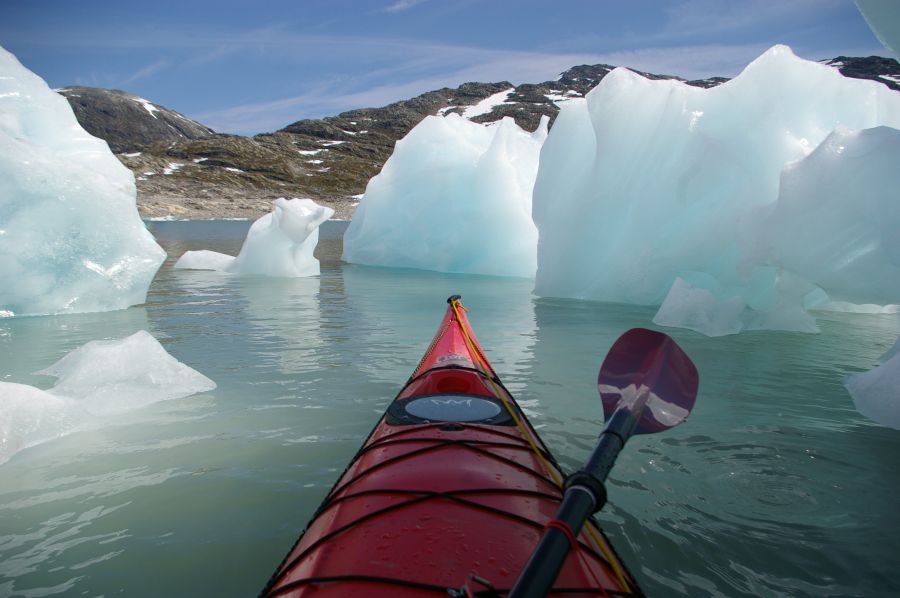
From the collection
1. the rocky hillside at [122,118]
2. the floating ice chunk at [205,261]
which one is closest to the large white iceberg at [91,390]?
the floating ice chunk at [205,261]

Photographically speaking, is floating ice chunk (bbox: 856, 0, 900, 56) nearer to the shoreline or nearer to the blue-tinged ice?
the blue-tinged ice

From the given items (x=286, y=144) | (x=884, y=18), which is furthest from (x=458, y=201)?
(x=286, y=144)

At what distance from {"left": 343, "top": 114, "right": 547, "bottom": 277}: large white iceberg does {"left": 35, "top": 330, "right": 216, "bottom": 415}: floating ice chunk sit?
10.3 meters

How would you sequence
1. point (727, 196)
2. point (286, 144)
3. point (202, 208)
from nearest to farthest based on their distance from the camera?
point (727, 196)
point (202, 208)
point (286, 144)

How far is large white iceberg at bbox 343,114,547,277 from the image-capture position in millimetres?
15109

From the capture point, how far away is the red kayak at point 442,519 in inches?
71.3

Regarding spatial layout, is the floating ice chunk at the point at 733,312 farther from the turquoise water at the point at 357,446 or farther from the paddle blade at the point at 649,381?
the paddle blade at the point at 649,381

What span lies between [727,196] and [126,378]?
806 centimetres

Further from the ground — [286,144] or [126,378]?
[286,144]

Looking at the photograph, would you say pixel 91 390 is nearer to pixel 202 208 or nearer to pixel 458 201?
pixel 458 201

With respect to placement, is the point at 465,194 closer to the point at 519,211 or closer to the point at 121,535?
the point at 519,211

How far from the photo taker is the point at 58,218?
923 centimetres

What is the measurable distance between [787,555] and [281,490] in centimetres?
266

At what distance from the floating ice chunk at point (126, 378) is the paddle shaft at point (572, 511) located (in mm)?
4469
